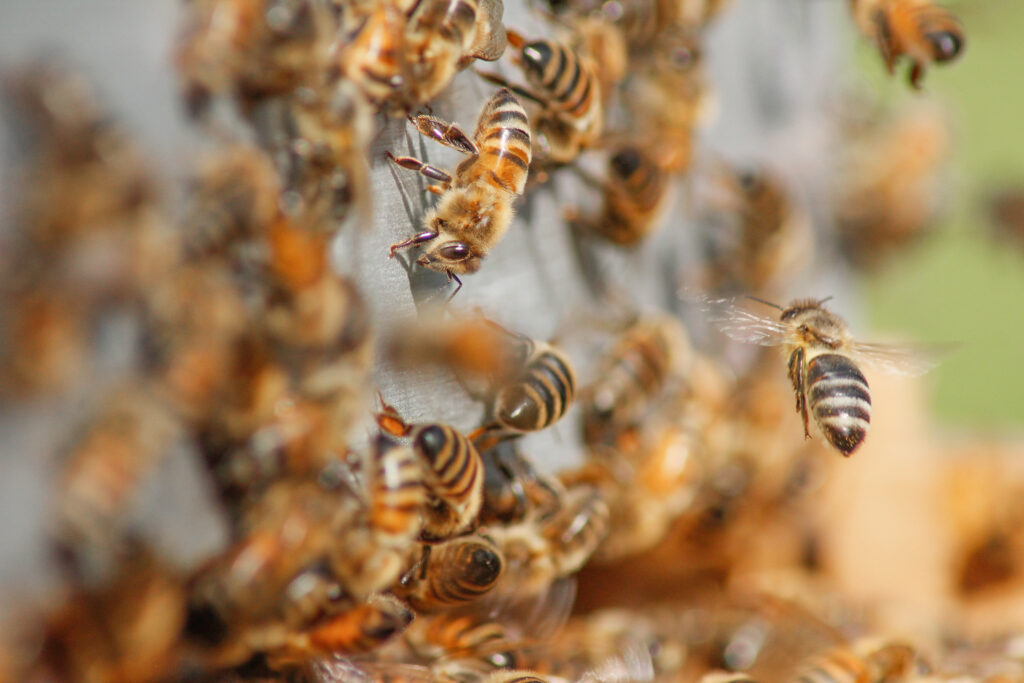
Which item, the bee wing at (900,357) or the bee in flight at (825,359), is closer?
the bee in flight at (825,359)

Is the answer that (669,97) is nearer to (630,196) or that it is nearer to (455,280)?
(630,196)

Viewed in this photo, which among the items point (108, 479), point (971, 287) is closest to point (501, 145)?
point (108, 479)

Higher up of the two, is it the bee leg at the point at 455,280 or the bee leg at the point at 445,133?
the bee leg at the point at 445,133

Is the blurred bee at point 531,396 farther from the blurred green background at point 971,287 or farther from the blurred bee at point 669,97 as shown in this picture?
the blurred green background at point 971,287

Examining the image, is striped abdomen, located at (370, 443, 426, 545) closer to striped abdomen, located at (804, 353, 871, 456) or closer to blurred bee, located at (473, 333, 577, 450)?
blurred bee, located at (473, 333, 577, 450)

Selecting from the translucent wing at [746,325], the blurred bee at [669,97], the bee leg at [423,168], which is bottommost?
the bee leg at [423,168]

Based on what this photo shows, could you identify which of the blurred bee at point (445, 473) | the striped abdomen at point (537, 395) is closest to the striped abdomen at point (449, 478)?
the blurred bee at point (445, 473)

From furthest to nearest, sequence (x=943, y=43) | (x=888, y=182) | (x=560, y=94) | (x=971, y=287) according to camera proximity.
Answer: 1. (x=971, y=287)
2. (x=888, y=182)
3. (x=943, y=43)
4. (x=560, y=94)
